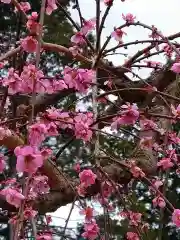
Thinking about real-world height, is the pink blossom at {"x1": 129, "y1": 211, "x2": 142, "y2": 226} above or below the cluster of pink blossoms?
below

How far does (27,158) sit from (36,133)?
93 mm

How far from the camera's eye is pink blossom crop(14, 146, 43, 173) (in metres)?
1.34

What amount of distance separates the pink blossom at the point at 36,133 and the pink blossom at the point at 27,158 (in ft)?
0.15

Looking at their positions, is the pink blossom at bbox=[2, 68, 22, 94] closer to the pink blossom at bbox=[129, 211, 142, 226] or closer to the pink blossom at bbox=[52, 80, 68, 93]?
the pink blossom at bbox=[52, 80, 68, 93]

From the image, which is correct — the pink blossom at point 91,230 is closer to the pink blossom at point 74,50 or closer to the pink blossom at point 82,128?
the pink blossom at point 82,128

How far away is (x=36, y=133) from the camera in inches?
56.2

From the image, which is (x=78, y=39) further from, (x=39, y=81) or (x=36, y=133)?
(x=36, y=133)

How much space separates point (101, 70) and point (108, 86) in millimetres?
184

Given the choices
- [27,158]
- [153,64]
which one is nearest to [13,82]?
[27,158]

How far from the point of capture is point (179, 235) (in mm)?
10781

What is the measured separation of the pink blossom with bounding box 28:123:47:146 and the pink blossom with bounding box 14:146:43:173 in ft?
0.15

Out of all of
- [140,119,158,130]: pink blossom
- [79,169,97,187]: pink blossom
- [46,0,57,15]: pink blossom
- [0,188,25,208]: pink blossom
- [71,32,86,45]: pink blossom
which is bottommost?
[0,188,25,208]: pink blossom

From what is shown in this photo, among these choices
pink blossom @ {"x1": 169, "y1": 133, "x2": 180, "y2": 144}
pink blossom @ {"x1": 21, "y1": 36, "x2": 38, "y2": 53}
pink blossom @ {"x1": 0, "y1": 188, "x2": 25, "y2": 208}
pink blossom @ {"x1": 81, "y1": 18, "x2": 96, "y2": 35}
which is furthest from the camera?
pink blossom @ {"x1": 81, "y1": 18, "x2": 96, "y2": 35}

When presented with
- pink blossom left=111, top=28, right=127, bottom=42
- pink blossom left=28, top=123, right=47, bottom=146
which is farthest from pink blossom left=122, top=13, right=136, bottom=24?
pink blossom left=28, top=123, right=47, bottom=146
